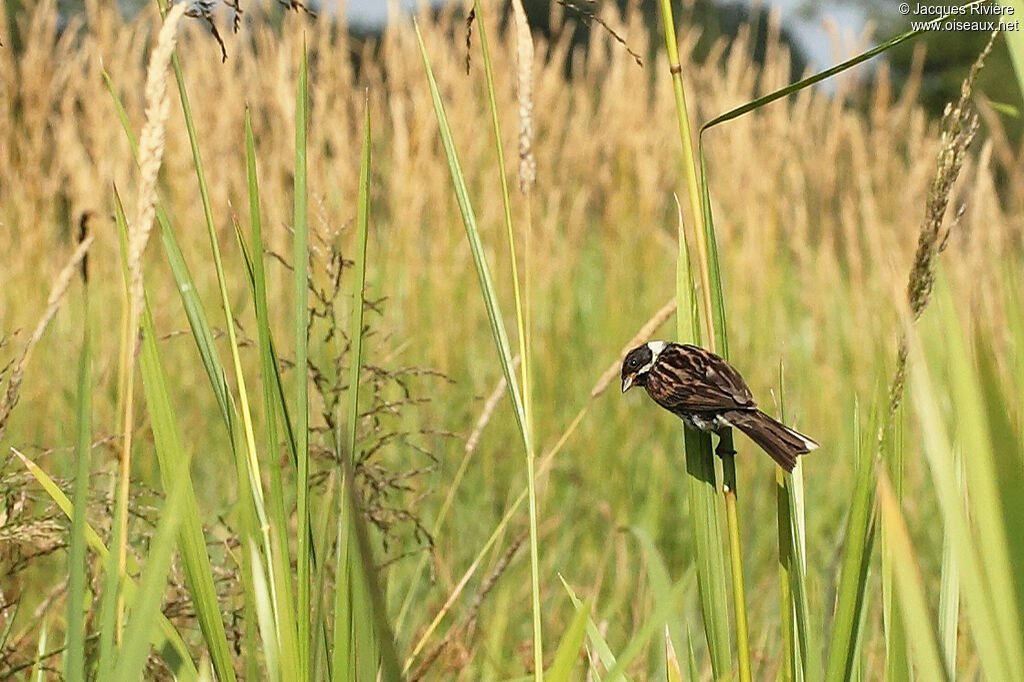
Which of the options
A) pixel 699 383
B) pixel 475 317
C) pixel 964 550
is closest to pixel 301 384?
pixel 699 383

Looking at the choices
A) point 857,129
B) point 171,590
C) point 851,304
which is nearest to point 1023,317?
point 171,590

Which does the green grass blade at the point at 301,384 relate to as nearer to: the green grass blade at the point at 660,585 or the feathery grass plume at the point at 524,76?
the feathery grass plume at the point at 524,76

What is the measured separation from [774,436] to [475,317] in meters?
2.24

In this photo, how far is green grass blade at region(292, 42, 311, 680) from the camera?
0.58m

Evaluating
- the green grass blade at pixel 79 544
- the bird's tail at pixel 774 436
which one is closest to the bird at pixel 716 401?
the bird's tail at pixel 774 436

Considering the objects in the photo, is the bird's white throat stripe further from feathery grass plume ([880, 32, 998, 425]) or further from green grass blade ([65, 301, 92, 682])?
green grass blade ([65, 301, 92, 682])

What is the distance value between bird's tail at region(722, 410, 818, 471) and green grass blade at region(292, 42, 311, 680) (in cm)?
27

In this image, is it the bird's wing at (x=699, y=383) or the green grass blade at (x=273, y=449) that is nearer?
the green grass blade at (x=273, y=449)

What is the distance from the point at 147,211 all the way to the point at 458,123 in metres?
2.72

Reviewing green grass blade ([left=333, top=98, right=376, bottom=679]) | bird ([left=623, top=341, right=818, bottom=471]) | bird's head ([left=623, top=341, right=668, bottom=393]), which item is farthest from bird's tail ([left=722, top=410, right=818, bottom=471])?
green grass blade ([left=333, top=98, right=376, bottom=679])

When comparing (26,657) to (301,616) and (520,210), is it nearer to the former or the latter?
(301,616)

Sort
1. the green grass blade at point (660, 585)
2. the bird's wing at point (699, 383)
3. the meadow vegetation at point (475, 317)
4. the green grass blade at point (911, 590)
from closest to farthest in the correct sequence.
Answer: the green grass blade at point (911, 590) < the bird's wing at point (699, 383) < the green grass blade at point (660, 585) < the meadow vegetation at point (475, 317)

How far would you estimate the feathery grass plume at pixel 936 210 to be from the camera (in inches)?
23.0

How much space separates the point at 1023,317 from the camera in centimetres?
61
